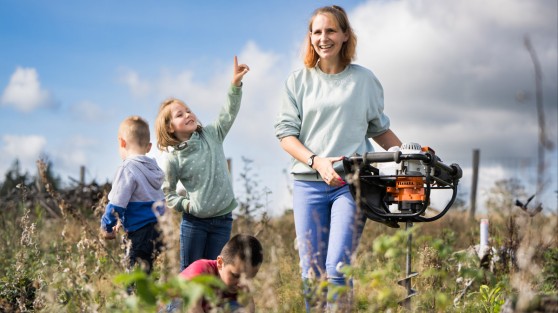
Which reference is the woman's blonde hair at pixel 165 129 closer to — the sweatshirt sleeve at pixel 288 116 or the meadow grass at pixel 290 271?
the meadow grass at pixel 290 271

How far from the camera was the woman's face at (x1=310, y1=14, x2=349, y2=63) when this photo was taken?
14.4 feet

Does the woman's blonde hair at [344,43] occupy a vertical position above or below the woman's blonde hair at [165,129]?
above

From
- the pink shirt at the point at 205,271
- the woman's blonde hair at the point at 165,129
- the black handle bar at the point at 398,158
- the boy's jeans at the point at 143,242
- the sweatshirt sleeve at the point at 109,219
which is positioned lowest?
the pink shirt at the point at 205,271

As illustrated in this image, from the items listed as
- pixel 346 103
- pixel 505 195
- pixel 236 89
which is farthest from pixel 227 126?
pixel 505 195

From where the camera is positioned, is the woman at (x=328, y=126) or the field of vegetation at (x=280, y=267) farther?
the woman at (x=328, y=126)

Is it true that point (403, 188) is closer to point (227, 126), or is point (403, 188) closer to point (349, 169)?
point (349, 169)

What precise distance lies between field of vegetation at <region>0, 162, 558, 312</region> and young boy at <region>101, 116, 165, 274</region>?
0.68ft

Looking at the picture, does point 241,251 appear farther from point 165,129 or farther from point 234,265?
point 165,129

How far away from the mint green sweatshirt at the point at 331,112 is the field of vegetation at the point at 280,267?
2.11 ft

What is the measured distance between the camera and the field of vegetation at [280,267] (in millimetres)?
2729

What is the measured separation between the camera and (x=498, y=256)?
6.86 metres

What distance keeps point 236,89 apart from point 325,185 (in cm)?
129

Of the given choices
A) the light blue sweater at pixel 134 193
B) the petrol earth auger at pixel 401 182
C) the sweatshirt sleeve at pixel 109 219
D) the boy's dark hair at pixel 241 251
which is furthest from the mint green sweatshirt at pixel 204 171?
the petrol earth auger at pixel 401 182

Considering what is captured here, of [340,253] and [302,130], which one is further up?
[302,130]
